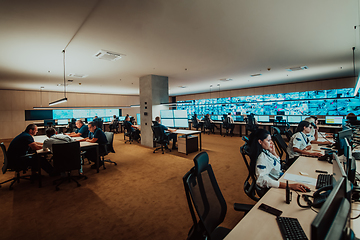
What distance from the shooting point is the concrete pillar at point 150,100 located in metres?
7.21

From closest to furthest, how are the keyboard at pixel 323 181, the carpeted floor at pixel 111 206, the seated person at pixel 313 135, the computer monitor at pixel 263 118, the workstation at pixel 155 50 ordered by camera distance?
the keyboard at pixel 323 181 → the carpeted floor at pixel 111 206 → the workstation at pixel 155 50 → the seated person at pixel 313 135 → the computer monitor at pixel 263 118

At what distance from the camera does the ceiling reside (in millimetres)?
2455

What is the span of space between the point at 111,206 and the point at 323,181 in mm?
2978

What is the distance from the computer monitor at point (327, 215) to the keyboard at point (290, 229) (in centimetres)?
48

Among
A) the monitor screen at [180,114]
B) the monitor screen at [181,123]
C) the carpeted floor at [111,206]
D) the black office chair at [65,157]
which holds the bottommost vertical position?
the carpeted floor at [111,206]

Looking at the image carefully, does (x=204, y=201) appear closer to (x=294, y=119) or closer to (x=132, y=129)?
(x=132, y=129)

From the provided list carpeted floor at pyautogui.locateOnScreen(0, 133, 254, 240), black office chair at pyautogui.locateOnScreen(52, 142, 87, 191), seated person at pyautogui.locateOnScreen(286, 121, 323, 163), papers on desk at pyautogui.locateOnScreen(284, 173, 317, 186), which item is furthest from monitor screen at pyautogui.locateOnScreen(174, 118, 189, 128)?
papers on desk at pyautogui.locateOnScreen(284, 173, 317, 186)

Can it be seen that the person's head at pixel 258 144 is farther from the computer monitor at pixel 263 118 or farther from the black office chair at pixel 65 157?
the computer monitor at pixel 263 118

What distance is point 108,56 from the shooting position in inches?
174

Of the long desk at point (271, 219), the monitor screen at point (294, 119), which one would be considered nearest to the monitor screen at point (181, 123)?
the long desk at point (271, 219)

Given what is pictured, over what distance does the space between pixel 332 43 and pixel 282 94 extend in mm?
6806

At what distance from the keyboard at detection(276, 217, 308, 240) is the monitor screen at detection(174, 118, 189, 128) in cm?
553

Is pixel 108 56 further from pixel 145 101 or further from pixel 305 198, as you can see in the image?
pixel 305 198

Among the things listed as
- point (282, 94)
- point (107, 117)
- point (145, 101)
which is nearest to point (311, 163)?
point (145, 101)
